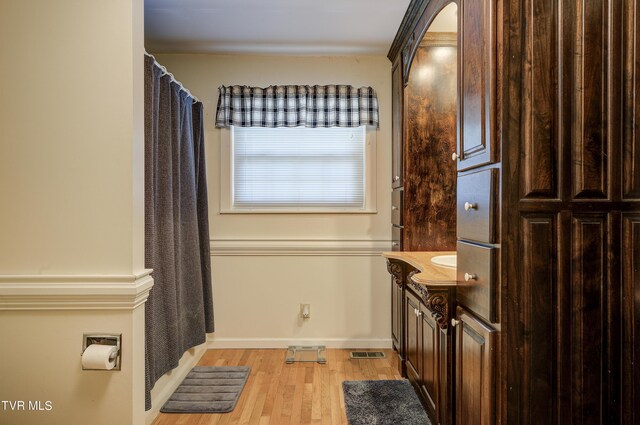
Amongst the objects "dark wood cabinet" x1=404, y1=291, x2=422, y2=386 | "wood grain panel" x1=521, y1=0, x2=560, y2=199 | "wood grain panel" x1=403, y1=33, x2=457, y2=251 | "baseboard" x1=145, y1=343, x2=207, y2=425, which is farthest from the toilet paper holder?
"wood grain panel" x1=403, y1=33, x2=457, y2=251

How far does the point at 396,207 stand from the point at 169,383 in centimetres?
191

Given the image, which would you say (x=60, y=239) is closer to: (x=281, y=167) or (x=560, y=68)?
(x=281, y=167)

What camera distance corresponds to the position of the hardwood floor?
76.3 inches

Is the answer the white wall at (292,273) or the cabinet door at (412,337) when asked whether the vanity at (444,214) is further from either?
the white wall at (292,273)

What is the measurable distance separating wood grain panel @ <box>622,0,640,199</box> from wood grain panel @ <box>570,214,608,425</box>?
15 centimetres

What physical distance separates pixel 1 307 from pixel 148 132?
0.95m

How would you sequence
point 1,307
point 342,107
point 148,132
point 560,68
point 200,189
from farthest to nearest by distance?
1. point 342,107
2. point 200,189
3. point 148,132
4. point 1,307
5. point 560,68

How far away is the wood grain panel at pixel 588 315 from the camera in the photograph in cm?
111

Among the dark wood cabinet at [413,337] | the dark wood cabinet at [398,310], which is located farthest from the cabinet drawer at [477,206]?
the dark wood cabinet at [398,310]

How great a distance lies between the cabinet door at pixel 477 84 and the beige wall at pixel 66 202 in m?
1.33

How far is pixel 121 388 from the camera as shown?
1.42 meters

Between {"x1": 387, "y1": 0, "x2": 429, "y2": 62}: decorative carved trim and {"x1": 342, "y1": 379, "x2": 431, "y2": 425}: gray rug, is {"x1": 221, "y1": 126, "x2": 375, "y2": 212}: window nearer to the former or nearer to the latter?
{"x1": 387, "y1": 0, "x2": 429, "y2": 62}: decorative carved trim

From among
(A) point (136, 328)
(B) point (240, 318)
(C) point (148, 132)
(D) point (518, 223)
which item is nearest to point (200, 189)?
(C) point (148, 132)

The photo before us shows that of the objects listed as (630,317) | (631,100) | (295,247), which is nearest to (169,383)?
(295,247)
